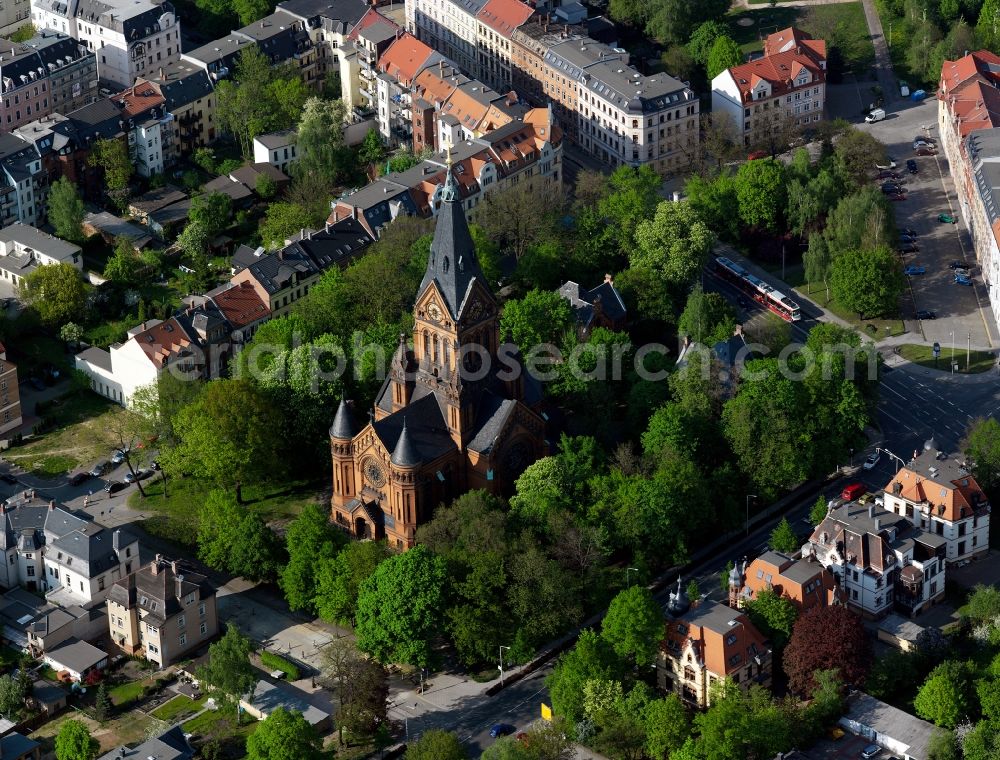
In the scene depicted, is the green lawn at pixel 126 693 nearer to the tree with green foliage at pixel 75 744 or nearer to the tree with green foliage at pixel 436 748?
the tree with green foliage at pixel 75 744

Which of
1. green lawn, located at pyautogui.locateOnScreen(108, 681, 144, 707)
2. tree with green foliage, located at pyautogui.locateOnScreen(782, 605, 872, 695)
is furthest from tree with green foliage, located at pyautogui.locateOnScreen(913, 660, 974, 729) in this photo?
green lawn, located at pyautogui.locateOnScreen(108, 681, 144, 707)

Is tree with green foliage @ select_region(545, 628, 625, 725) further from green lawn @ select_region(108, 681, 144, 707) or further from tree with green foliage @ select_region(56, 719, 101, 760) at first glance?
tree with green foliage @ select_region(56, 719, 101, 760)

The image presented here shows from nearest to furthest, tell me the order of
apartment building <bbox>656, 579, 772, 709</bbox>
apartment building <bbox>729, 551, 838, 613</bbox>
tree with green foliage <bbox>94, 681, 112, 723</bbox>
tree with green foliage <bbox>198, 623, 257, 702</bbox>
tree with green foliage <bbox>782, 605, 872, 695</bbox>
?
tree with green foliage <bbox>782, 605, 872, 695</bbox>
apartment building <bbox>656, 579, 772, 709</bbox>
tree with green foliage <bbox>198, 623, 257, 702</bbox>
tree with green foliage <bbox>94, 681, 112, 723</bbox>
apartment building <bbox>729, 551, 838, 613</bbox>

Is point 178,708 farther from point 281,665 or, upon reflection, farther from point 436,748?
point 436,748

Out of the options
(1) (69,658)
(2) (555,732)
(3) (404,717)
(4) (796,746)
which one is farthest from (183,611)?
(4) (796,746)

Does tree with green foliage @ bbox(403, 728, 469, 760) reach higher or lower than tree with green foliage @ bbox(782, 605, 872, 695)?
lower

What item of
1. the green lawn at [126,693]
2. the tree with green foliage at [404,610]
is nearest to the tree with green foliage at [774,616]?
the tree with green foliage at [404,610]
